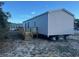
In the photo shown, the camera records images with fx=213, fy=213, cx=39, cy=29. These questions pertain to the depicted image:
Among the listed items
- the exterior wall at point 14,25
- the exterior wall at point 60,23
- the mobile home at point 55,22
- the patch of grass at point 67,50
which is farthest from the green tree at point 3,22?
the patch of grass at point 67,50

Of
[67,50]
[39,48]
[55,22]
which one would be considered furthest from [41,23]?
[67,50]

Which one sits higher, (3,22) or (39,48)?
(3,22)

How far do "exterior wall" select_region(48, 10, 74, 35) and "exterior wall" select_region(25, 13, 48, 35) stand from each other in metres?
0.07

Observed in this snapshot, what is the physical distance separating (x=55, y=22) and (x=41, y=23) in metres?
0.23

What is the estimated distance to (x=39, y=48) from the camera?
349cm

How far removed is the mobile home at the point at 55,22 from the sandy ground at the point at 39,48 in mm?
137

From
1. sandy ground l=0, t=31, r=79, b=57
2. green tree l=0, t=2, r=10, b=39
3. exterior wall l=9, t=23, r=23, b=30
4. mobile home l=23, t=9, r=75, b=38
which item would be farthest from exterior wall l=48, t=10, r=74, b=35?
green tree l=0, t=2, r=10, b=39

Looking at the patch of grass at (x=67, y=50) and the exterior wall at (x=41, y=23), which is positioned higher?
the exterior wall at (x=41, y=23)

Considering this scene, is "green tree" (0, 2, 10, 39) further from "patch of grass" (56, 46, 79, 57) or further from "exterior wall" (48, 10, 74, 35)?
"patch of grass" (56, 46, 79, 57)

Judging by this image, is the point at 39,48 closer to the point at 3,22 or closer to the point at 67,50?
the point at 67,50

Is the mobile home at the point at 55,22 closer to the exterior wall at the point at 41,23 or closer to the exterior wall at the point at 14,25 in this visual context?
the exterior wall at the point at 41,23

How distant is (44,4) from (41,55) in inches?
32.9

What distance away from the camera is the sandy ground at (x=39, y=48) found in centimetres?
348

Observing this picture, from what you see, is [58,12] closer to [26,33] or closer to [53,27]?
[53,27]
